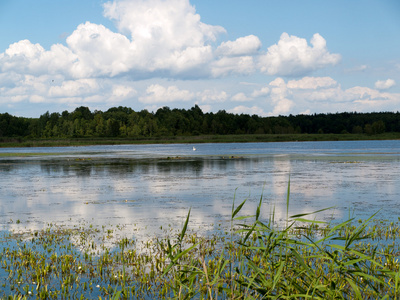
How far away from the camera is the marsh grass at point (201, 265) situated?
752 cm

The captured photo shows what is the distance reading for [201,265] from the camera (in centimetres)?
1046

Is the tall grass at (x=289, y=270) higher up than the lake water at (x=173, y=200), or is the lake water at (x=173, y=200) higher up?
the tall grass at (x=289, y=270)

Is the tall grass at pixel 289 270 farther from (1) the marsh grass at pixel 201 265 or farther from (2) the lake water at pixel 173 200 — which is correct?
(2) the lake water at pixel 173 200

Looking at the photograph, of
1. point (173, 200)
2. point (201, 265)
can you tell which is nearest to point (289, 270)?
point (201, 265)

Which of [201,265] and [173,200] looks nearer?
[201,265]

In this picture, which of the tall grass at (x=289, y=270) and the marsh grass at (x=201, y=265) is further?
the marsh grass at (x=201, y=265)

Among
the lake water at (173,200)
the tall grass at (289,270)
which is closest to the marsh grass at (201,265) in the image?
the tall grass at (289,270)

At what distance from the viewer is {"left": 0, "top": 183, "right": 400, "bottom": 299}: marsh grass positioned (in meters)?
7.52

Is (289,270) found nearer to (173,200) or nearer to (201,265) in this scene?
(201,265)

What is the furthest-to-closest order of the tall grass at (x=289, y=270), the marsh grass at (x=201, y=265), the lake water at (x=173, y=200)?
the lake water at (x=173, y=200) < the marsh grass at (x=201, y=265) < the tall grass at (x=289, y=270)

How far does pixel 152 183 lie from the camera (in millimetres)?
30141

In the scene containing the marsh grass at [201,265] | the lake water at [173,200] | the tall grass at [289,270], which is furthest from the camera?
the lake water at [173,200]

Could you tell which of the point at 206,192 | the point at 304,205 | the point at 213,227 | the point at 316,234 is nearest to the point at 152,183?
the point at 206,192

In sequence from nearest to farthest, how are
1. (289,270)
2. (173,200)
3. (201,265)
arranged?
(289,270) → (201,265) → (173,200)
